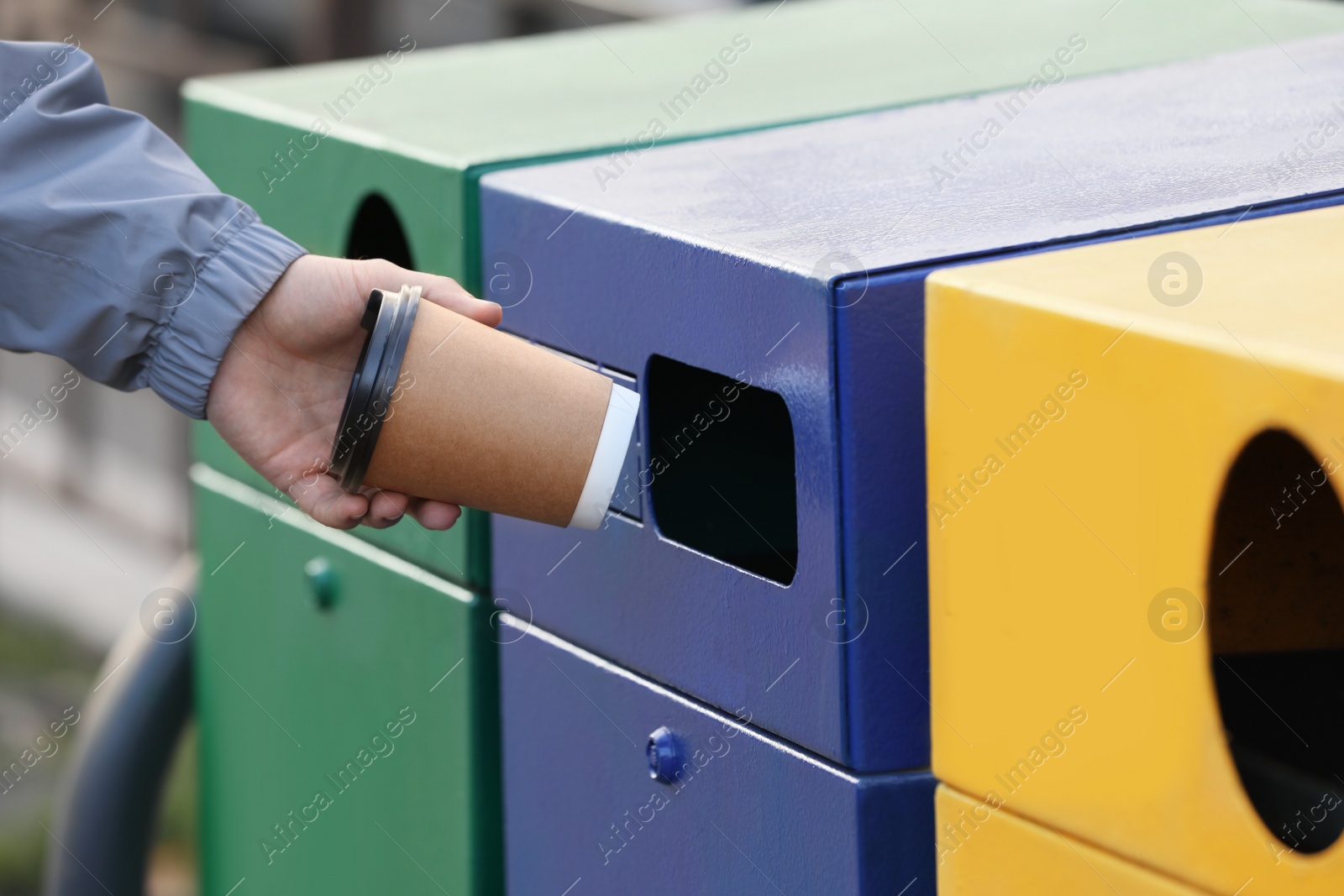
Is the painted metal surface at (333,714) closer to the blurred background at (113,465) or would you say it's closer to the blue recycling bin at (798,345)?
the blue recycling bin at (798,345)

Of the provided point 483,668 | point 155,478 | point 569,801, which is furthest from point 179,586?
point 155,478

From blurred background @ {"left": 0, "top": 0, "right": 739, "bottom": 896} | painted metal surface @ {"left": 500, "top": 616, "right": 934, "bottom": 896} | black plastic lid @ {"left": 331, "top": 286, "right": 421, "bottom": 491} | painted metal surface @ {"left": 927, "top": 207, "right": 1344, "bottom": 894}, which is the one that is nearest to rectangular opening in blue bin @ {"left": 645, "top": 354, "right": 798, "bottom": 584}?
painted metal surface @ {"left": 500, "top": 616, "right": 934, "bottom": 896}

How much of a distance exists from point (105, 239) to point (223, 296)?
11 cm

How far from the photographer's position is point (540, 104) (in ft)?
6.30

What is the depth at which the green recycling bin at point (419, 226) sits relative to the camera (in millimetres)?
1675

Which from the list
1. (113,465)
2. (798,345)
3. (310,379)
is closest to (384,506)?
(310,379)

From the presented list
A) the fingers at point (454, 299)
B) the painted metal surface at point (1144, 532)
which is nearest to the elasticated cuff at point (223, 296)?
the fingers at point (454, 299)

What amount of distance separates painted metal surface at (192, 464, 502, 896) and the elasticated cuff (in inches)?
14.1

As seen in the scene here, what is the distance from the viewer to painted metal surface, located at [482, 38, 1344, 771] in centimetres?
119

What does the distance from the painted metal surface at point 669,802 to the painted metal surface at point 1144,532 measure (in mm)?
92

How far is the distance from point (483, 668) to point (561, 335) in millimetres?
362

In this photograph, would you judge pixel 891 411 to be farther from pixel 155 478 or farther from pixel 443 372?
pixel 155 478

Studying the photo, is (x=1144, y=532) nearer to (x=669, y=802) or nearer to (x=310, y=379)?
(x=669, y=802)

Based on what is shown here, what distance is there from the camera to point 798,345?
3.98 feet
